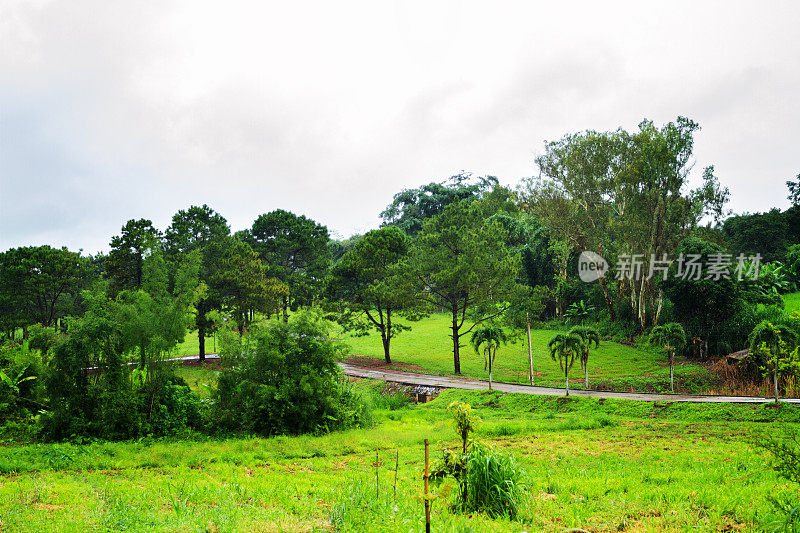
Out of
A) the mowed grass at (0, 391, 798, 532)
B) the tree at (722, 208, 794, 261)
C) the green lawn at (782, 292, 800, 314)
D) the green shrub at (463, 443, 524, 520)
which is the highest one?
the tree at (722, 208, 794, 261)

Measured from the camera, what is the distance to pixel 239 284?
1630 inches

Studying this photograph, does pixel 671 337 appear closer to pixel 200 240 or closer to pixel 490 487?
pixel 490 487

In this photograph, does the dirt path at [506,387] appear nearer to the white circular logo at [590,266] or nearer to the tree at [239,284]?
the tree at [239,284]

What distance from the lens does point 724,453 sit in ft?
41.5

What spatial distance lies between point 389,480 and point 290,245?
48.9 metres

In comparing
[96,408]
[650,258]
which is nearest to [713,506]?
[96,408]

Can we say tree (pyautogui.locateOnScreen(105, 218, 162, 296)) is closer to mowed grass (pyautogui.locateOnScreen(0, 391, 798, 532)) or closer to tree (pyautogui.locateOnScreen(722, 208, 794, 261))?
mowed grass (pyautogui.locateOnScreen(0, 391, 798, 532))

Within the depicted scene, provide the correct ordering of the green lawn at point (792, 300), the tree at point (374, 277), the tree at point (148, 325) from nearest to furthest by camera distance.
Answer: the tree at point (148, 325)
the tree at point (374, 277)
the green lawn at point (792, 300)

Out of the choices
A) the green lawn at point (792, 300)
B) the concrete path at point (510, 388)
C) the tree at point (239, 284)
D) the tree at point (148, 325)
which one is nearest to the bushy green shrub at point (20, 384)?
the tree at point (148, 325)

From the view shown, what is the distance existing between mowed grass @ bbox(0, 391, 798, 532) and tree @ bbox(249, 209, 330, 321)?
36950 millimetres

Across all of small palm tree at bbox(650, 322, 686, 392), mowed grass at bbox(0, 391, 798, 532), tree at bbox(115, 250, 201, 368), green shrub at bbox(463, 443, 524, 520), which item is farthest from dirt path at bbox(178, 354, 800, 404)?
green shrub at bbox(463, 443, 524, 520)

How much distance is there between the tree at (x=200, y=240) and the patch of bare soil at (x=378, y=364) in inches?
500

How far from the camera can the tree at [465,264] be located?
3688 cm

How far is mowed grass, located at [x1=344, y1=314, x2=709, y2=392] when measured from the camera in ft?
99.3
